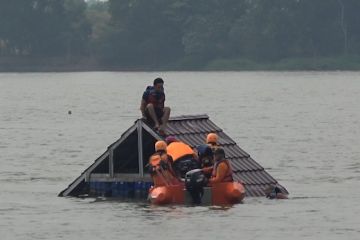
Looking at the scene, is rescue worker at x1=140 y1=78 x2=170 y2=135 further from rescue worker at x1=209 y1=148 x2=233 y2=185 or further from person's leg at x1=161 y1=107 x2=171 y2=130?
rescue worker at x1=209 y1=148 x2=233 y2=185

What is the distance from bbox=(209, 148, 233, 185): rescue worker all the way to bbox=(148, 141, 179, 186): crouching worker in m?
0.84

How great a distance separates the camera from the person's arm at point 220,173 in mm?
34250

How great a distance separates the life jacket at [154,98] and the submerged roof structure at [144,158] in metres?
0.57

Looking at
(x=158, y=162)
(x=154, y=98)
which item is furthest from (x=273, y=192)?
(x=158, y=162)

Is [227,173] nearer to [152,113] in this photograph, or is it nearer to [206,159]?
[206,159]

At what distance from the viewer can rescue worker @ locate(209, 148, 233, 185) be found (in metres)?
34.2

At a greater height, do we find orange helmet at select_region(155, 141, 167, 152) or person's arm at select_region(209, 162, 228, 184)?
orange helmet at select_region(155, 141, 167, 152)

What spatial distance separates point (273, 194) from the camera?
120 ft
